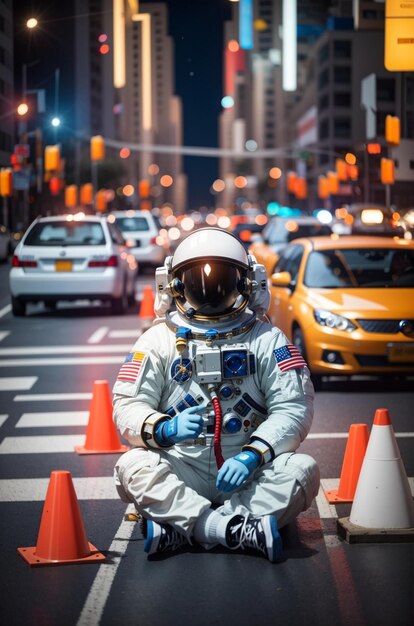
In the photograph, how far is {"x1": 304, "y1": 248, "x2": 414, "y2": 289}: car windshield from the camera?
42.1 ft

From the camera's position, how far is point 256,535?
567 centimetres

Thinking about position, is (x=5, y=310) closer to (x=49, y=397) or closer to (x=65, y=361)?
(x=65, y=361)

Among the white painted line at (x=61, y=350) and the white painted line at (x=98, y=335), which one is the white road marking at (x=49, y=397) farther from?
the white painted line at (x=98, y=335)

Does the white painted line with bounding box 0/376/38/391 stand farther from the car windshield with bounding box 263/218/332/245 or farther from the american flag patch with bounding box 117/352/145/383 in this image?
the car windshield with bounding box 263/218/332/245

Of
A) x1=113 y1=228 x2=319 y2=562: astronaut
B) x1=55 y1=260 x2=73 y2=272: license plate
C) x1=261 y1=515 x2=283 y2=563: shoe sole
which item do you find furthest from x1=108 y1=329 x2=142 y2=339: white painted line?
x1=261 y1=515 x2=283 y2=563: shoe sole

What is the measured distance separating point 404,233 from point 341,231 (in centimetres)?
595

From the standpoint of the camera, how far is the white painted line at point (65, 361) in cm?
1475

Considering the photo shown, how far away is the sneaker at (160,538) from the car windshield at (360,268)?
709 centimetres

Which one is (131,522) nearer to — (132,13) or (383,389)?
(383,389)

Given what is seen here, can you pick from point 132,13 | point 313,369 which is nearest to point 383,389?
point 313,369

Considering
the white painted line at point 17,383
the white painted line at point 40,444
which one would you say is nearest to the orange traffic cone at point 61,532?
the white painted line at point 40,444

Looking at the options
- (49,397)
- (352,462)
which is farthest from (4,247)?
(352,462)

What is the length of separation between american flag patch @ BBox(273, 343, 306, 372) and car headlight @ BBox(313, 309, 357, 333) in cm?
564

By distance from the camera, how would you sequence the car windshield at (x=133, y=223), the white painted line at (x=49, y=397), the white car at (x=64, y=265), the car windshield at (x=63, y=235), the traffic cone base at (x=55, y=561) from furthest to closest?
the car windshield at (x=133, y=223) → the car windshield at (x=63, y=235) → the white car at (x=64, y=265) → the white painted line at (x=49, y=397) → the traffic cone base at (x=55, y=561)
